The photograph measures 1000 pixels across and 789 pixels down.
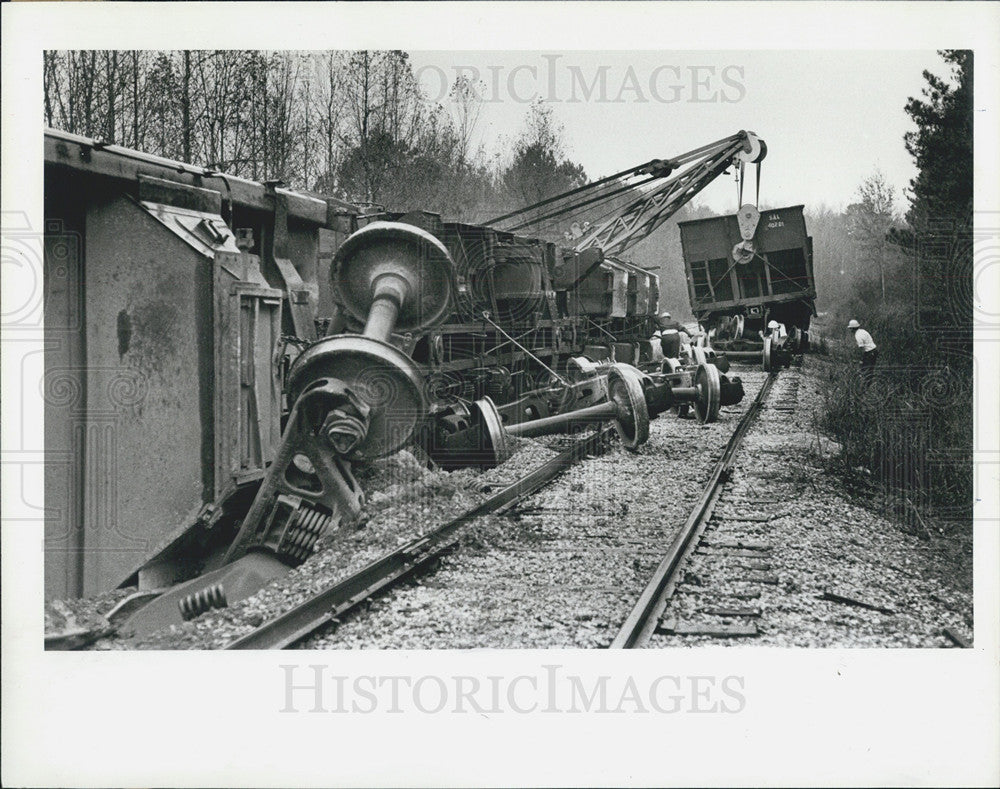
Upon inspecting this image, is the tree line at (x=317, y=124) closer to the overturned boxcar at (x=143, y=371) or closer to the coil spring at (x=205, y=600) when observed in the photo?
the overturned boxcar at (x=143, y=371)

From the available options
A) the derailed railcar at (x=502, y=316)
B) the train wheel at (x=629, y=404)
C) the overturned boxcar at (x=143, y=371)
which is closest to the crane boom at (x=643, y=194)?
the derailed railcar at (x=502, y=316)

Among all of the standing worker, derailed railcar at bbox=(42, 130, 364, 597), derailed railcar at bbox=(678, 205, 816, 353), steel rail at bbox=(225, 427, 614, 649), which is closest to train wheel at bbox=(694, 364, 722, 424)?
the standing worker

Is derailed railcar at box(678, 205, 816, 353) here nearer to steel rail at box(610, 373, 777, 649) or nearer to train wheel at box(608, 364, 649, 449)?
steel rail at box(610, 373, 777, 649)

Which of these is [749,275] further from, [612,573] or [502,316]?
[612,573]

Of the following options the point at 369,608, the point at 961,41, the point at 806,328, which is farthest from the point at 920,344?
the point at 806,328

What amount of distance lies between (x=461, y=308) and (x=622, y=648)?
400cm

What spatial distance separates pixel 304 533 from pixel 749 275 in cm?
1206

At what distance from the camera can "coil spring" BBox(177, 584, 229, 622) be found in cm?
445

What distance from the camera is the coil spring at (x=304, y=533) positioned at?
5.04 metres

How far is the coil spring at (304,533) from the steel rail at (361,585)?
0.44 m

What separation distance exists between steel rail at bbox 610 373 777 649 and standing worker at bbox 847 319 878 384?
4.83ft

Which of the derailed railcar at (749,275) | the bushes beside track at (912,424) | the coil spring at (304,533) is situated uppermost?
the derailed railcar at (749,275)

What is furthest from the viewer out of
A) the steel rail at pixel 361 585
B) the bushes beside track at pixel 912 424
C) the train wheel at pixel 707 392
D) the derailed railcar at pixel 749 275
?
the derailed railcar at pixel 749 275

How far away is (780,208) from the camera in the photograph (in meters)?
13.5
